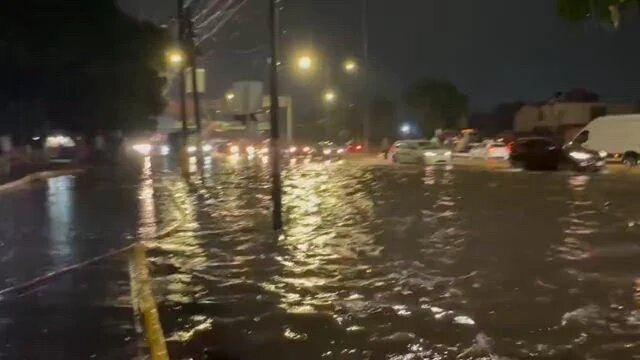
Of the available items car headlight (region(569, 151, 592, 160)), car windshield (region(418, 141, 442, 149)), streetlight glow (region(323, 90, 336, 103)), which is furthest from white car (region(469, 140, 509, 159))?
streetlight glow (region(323, 90, 336, 103))

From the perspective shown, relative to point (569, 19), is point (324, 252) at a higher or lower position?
lower

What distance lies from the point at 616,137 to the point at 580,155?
6182 millimetres

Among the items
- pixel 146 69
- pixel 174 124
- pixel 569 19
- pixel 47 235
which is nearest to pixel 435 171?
pixel 47 235

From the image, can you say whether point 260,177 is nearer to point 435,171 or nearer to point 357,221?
point 435,171

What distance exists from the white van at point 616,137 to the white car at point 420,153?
21.8 feet

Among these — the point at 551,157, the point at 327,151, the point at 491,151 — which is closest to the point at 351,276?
the point at 551,157

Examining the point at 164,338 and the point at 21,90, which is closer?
the point at 164,338

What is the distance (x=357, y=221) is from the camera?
19016mm

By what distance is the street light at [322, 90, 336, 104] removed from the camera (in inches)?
3098

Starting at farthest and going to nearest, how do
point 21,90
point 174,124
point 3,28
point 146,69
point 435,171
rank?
point 174,124 < point 146,69 < point 21,90 < point 3,28 < point 435,171

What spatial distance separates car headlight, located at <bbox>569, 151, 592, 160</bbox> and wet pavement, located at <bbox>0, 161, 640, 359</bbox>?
10.4 metres

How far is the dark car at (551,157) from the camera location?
116ft

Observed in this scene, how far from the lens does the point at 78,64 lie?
47.4m

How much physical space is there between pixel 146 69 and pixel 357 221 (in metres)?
37.1
